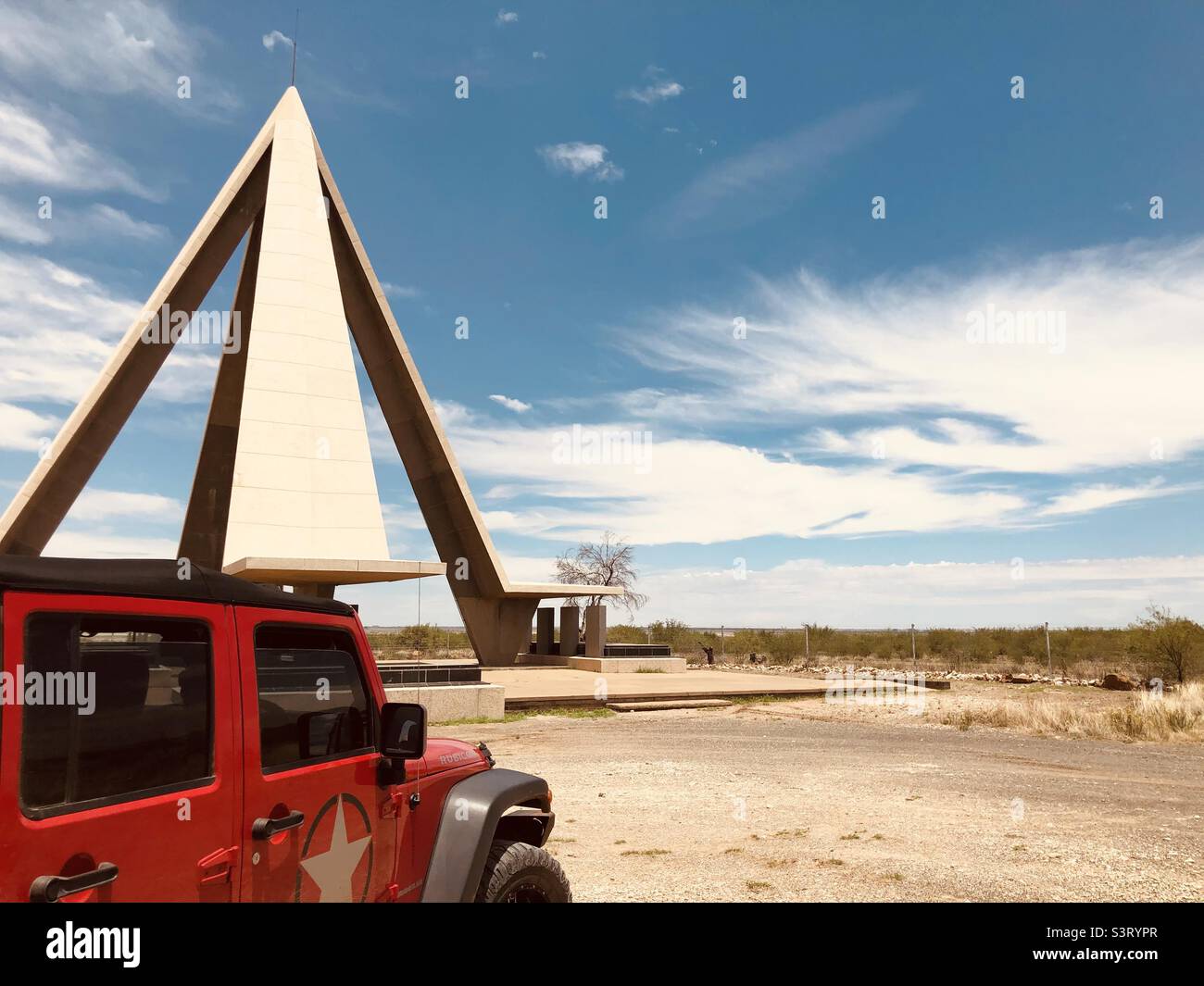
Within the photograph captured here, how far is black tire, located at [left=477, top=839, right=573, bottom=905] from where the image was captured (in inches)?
162

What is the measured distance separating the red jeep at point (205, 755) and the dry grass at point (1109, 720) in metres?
16.7

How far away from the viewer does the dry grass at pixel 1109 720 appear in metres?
16.1

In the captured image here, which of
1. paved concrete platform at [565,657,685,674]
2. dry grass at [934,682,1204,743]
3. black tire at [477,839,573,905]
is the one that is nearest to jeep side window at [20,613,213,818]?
black tire at [477,839,573,905]

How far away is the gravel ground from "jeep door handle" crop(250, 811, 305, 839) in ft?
13.7

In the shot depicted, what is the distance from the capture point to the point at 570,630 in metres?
38.2

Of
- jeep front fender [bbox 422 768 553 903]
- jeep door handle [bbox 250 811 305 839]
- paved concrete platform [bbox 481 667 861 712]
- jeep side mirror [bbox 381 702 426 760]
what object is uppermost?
jeep side mirror [bbox 381 702 426 760]

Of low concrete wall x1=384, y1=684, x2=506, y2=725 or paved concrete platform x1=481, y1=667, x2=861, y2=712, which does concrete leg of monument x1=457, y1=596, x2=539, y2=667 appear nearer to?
paved concrete platform x1=481, y1=667, x2=861, y2=712

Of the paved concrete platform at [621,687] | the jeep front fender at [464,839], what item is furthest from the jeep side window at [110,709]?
the paved concrete platform at [621,687]

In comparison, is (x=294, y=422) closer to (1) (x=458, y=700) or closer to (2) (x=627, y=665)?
(1) (x=458, y=700)

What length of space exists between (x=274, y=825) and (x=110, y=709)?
0.77m
